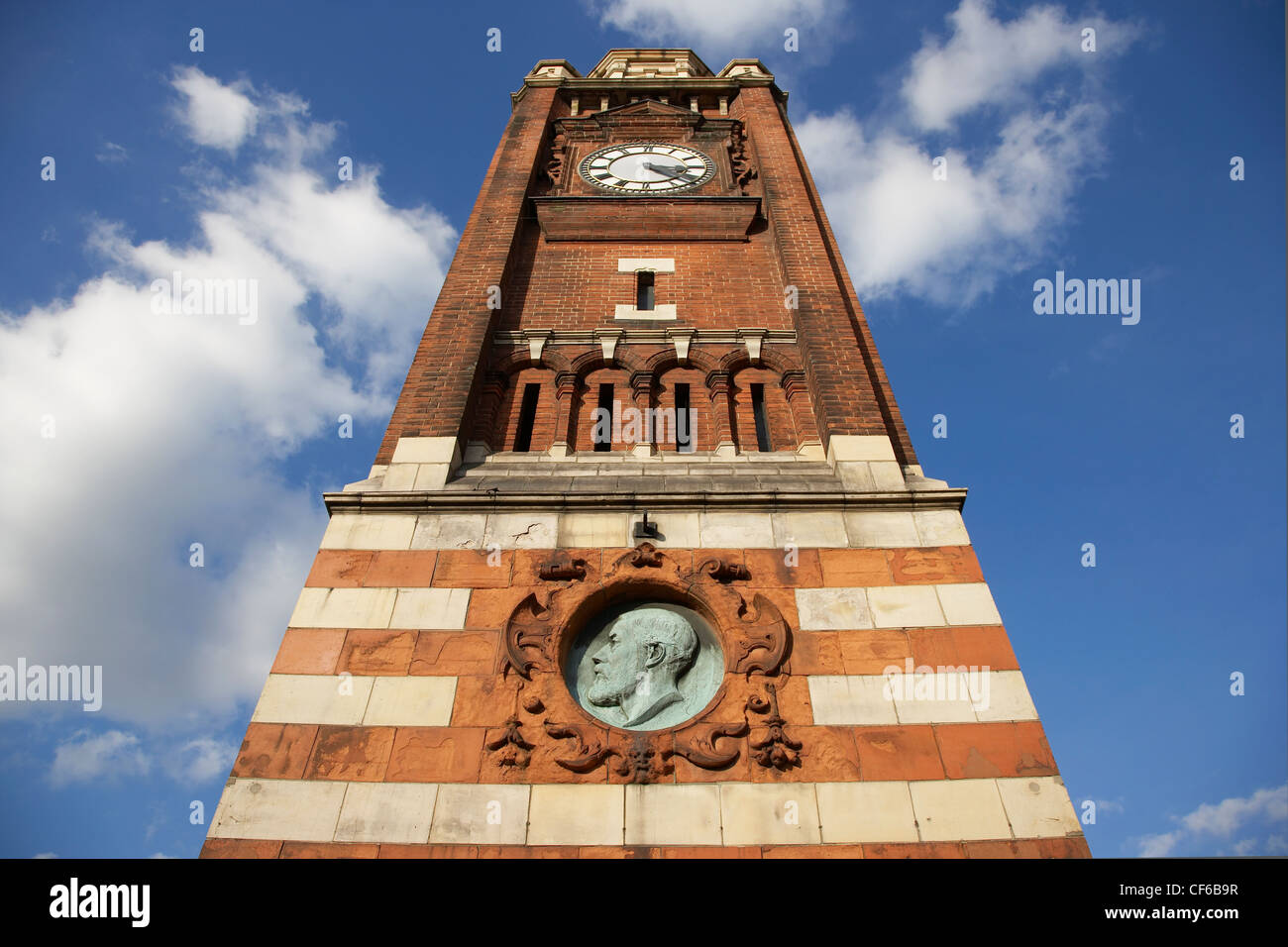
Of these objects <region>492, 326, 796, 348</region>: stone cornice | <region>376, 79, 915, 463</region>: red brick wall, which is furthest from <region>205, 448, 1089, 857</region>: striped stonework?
<region>492, 326, 796, 348</region>: stone cornice

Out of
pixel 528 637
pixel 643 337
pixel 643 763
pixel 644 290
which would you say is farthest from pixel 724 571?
pixel 644 290

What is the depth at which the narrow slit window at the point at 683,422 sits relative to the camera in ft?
36.8

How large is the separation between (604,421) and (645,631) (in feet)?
13.8

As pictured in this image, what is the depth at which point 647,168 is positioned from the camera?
59.6ft

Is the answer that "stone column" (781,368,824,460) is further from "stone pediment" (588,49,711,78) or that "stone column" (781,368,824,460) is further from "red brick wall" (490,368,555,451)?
"stone pediment" (588,49,711,78)

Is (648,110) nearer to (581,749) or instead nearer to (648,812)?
(581,749)

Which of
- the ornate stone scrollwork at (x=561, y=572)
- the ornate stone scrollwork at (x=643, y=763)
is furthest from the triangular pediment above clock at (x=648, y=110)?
the ornate stone scrollwork at (x=643, y=763)

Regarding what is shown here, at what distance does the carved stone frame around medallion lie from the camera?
22.7 ft

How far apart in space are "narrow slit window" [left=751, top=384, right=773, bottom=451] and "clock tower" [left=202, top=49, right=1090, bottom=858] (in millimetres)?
31

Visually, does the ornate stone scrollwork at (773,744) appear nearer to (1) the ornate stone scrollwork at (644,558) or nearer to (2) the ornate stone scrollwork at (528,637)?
(1) the ornate stone scrollwork at (644,558)

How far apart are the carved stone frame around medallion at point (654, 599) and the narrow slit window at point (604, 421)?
A: 304 centimetres

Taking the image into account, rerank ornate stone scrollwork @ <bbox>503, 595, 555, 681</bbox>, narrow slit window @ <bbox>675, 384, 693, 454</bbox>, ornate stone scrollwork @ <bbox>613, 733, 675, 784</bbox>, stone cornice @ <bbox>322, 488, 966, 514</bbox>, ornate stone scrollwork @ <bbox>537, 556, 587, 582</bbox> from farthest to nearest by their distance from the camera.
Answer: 1. narrow slit window @ <bbox>675, 384, 693, 454</bbox>
2. stone cornice @ <bbox>322, 488, 966, 514</bbox>
3. ornate stone scrollwork @ <bbox>537, 556, 587, 582</bbox>
4. ornate stone scrollwork @ <bbox>503, 595, 555, 681</bbox>
5. ornate stone scrollwork @ <bbox>613, 733, 675, 784</bbox>
